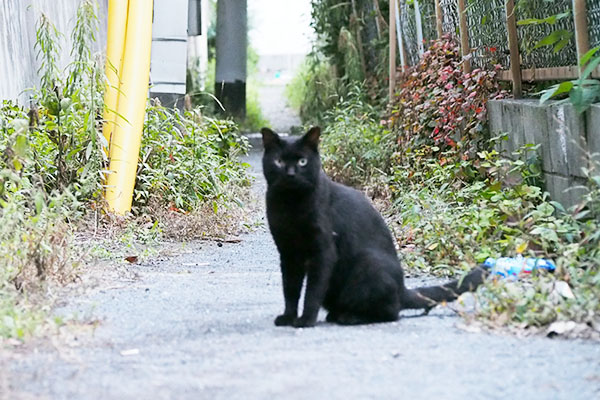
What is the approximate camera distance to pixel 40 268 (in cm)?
417

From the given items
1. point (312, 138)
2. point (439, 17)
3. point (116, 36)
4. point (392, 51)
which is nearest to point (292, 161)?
point (312, 138)

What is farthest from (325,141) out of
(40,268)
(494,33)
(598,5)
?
(40,268)

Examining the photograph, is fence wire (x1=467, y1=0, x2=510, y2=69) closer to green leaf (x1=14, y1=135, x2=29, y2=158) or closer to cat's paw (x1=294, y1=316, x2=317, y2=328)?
cat's paw (x1=294, y1=316, x2=317, y2=328)

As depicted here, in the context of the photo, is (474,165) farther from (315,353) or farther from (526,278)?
(315,353)

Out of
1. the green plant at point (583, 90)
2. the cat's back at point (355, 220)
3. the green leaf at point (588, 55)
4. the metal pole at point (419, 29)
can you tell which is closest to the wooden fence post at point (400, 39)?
the metal pole at point (419, 29)

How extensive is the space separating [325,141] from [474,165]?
411 cm

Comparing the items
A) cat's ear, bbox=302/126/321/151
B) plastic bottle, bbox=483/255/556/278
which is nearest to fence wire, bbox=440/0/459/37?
plastic bottle, bbox=483/255/556/278

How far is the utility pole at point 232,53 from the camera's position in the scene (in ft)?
51.3

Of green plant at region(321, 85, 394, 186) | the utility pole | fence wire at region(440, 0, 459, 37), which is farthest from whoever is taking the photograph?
the utility pole

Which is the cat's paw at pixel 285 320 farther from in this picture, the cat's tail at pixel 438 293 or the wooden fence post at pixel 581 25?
the wooden fence post at pixel 581 25

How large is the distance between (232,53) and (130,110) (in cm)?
942

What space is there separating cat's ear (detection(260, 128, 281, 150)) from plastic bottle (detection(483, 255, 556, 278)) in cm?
106

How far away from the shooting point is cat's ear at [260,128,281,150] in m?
3.86

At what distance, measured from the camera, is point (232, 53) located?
51.8 ft
